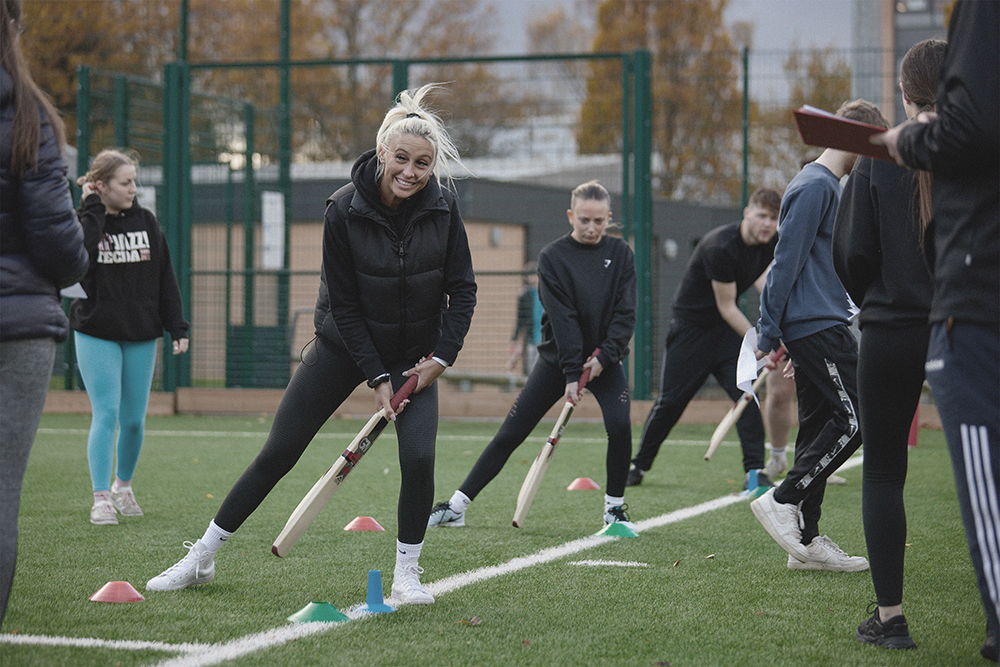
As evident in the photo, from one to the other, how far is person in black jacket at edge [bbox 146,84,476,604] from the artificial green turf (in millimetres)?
366

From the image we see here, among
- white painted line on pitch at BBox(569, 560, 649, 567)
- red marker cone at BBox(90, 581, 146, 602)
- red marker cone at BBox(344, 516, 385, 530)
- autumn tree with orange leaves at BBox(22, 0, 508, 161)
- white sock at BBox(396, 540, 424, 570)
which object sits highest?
autumn tree with orange leaves at BBox(22, 0, 508, 161)

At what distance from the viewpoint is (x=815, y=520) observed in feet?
16.1

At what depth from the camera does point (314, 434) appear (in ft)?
14.0

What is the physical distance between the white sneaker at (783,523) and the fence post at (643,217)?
7.03 m

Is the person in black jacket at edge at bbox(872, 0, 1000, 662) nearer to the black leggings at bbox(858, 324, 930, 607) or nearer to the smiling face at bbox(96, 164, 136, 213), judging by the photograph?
the black leggings at bbox(858, 324, 930, 607)

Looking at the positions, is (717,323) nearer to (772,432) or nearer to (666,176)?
(772,432)

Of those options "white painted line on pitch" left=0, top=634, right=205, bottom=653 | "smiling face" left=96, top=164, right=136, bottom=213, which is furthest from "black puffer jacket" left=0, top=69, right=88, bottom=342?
"smiling face" left=96, top=164, right=136, bottom=213

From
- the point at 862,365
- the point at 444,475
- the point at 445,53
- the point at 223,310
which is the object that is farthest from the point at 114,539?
the point at 445,53

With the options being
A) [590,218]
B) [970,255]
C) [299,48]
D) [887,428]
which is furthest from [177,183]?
[299,48]

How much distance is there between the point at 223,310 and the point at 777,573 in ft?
32.3

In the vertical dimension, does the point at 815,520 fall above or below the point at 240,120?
below

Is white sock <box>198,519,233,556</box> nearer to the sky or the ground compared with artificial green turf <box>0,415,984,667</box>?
nearer to the sky

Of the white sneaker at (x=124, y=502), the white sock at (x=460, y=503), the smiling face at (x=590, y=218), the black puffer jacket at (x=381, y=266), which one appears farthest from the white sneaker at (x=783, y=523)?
the white sneaker at (x=124, y=502)

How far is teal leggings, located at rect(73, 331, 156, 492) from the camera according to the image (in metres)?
6.10
